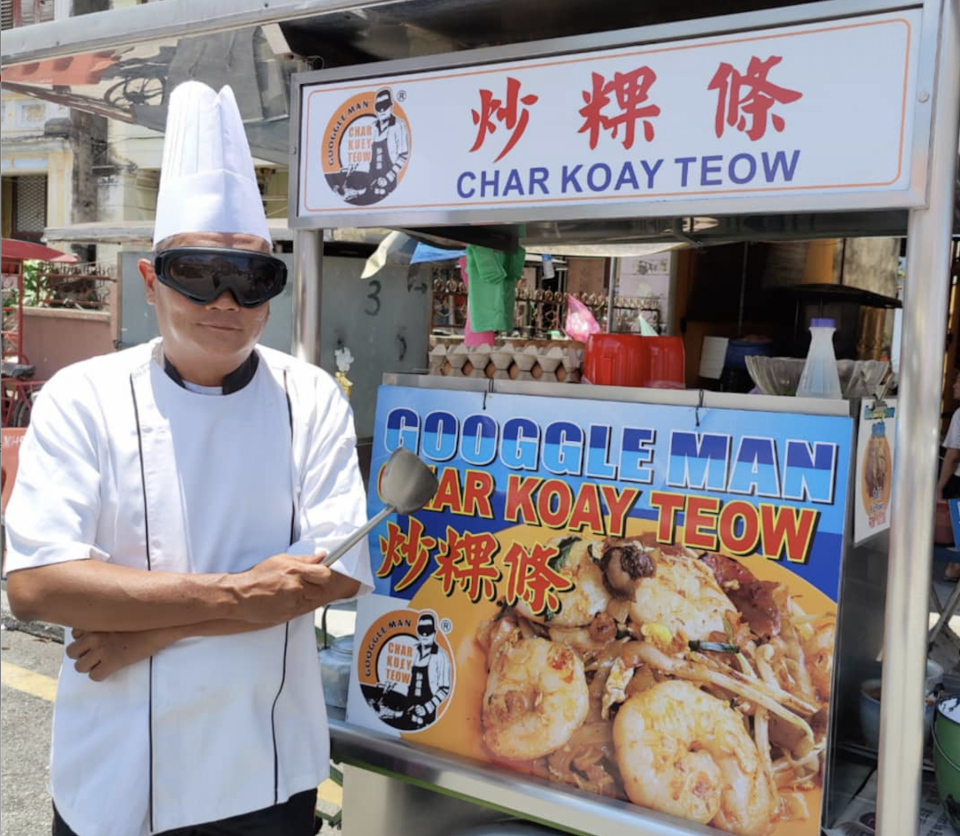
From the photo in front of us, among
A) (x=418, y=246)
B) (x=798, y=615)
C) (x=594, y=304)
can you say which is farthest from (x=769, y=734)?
(x=594, y=304)

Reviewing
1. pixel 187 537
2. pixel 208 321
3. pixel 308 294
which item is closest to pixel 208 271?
pixel 208 321

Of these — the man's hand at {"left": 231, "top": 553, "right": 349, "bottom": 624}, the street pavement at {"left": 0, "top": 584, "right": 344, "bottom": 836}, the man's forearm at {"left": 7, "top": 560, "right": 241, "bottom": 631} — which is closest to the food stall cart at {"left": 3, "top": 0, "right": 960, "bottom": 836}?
the man's hand at {"left": 231, "top": 553, "right": 349, "bottom": 624}

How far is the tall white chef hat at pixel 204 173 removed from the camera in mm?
1707

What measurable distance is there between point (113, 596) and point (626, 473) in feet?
3.35

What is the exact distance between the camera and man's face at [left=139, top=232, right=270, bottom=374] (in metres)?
1.69

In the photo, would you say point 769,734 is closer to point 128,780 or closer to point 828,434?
point 828,434

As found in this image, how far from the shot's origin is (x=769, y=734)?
1.77 m

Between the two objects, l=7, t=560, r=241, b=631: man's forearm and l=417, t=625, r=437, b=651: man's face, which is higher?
l=7, t=560, r=241, b=631: man's forearm

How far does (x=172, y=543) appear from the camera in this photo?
5.54 ft

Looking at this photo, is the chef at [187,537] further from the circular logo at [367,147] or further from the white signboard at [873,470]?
the white signboard at [873,470]

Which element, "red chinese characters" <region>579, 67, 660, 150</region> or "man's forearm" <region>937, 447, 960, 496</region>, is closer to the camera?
A: "red chinese characters" <region>579, 67, 660, 150</region>

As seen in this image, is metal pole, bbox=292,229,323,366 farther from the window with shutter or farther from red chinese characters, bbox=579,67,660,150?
the window with shutter

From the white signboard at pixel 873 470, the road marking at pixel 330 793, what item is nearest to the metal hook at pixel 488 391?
the white signboard at pixel 873 470

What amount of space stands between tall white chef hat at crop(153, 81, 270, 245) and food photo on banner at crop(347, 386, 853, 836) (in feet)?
2.19
